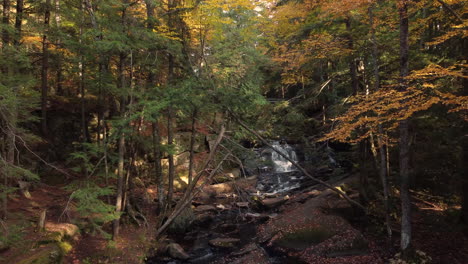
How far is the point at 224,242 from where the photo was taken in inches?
495

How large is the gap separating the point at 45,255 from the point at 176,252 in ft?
15.2

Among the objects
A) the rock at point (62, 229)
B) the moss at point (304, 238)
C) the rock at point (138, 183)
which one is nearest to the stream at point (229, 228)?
the moss at point (304, 238)

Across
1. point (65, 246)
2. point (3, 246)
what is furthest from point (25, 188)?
point (3, 246)

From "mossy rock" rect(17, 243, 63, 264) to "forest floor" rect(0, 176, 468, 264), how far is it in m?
0.15

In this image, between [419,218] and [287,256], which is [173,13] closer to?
[287,256]

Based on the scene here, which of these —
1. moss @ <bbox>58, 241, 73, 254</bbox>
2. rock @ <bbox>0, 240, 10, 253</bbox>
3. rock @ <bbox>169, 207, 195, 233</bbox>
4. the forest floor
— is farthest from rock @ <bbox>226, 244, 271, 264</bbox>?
rock @ <bbox>0, 240, 10, 253</bbox>

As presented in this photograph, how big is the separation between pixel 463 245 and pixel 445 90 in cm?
538

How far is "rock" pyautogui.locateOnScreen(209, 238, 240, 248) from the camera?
40.5ft

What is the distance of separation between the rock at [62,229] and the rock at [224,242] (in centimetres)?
559

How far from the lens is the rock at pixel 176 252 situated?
11273 mm

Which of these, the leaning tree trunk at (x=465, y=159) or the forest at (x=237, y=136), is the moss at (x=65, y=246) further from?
the leaning tree trunk at (x=465, y=159)

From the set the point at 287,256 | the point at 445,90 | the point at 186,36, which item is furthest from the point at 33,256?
the point at 445,90

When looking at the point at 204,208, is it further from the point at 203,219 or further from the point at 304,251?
the point at 304,251

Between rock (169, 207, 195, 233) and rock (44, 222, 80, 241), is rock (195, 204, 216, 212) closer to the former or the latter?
rock (169, 207, 195, 233)
